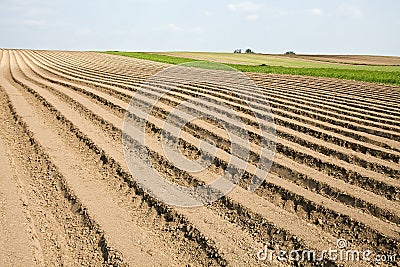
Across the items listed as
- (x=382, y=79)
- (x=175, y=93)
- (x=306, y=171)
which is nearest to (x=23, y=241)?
(x=306, y=171)

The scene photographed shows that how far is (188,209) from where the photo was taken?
423 centimetres

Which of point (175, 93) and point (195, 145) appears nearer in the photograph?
point (195, 145)

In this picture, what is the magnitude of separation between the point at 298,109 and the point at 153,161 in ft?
14.4

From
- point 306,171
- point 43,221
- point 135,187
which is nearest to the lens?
point 43,221

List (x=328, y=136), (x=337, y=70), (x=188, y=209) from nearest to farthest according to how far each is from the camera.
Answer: (x=188, y=209)
(x=328, y=136)
(x=337, y=70)

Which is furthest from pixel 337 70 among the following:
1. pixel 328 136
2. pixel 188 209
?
pixel 188 209

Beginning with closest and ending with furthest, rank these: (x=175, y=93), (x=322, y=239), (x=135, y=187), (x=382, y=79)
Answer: (x=322, y=239), (x=135, y=187), (x=175, y=93), (x=382, y=79)

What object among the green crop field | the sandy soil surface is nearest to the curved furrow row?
the sandy soil surface

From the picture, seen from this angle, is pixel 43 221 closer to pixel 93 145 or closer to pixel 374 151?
pixel 93 145

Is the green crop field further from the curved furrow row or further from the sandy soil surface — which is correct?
the sandy soil surface

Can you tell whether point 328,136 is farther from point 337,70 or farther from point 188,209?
point 337,70

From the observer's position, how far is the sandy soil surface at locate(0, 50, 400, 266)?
138 inches

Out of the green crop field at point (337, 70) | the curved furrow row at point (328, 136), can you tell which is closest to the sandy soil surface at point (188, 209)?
the curved furrow row at point (328, 136)

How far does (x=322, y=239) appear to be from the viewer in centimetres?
363
